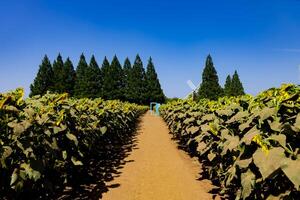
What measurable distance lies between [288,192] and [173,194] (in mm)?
3526

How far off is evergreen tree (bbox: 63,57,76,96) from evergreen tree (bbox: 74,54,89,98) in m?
2.68

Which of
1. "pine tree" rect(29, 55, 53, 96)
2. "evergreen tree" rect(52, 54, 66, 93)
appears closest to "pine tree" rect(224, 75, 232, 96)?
"evergreen tree" rect(52, 54, 66, 93)

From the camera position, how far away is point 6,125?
14.1 ft

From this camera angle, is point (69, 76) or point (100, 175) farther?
point (69, 76)

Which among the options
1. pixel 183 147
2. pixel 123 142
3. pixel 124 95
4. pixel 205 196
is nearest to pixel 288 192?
pixel 205 196

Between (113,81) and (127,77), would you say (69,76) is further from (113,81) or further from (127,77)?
(127,77)

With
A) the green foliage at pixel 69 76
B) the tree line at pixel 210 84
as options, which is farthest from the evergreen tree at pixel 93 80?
the tree line at pixel 210 84

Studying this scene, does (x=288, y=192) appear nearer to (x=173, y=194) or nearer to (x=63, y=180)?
(x=173, y=194)

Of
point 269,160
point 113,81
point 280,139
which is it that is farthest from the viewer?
point 113,81

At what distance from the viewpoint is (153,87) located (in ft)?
292

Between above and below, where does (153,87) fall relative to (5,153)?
above

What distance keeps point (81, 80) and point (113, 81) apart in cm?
867

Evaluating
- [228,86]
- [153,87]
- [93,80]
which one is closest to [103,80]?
[93,80]

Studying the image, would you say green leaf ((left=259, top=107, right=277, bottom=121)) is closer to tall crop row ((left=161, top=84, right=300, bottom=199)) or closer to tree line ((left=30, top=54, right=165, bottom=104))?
tall crop row ((left=161, top=84, right=300, bottom=199))
